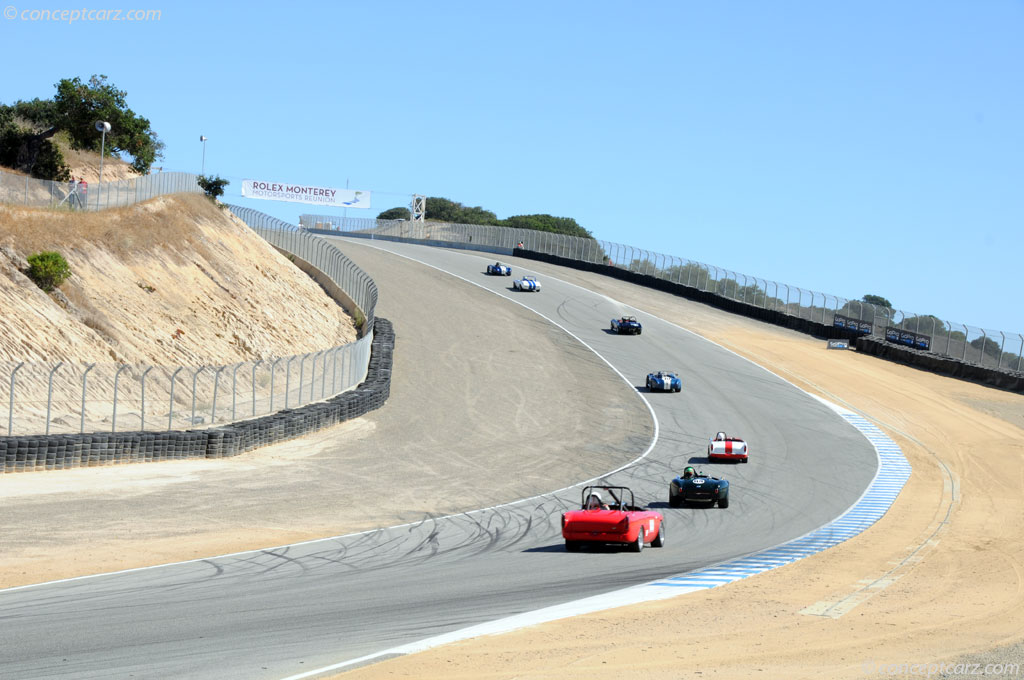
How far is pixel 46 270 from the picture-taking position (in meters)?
36.9

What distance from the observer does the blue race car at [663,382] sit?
47.9 metres

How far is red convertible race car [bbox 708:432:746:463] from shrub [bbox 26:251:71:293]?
77.2 feet

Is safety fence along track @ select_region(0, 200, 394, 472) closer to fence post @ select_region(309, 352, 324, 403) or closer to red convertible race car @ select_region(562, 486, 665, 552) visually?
fence post @ select_region(309, 352, 324, 403)

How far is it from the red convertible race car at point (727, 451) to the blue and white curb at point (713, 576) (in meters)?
4.22

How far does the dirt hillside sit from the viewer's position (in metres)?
35.5

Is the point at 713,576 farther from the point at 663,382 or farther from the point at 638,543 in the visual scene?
the point at 663,382

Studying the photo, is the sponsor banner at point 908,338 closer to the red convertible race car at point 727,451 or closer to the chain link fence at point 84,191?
the red convertible race car at point 727,451

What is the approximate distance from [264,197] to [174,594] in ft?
302

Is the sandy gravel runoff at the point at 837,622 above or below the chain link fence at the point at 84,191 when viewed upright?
below

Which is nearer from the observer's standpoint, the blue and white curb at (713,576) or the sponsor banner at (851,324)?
the blue and white curb at (713,576)

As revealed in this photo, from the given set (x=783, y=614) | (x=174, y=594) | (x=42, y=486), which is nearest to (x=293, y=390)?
(x=42, y=486)

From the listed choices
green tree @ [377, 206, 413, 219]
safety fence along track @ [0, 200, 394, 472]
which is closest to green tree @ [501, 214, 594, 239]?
green tree @ [377, 206, 413, 219]

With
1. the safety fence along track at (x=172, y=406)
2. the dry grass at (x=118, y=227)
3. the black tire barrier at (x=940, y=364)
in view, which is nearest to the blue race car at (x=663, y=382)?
the safety fence along track at (x=172, y=406)

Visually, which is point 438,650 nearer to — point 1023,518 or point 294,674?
point 294,674
